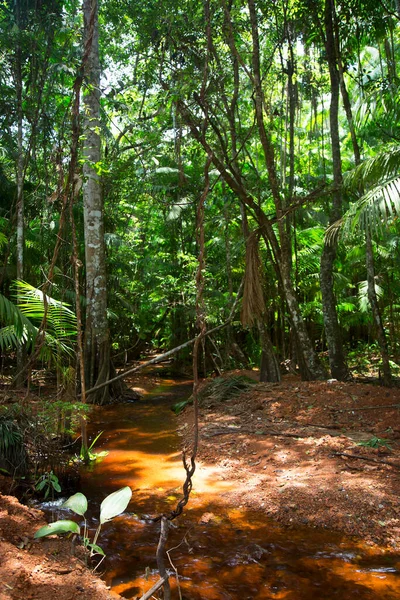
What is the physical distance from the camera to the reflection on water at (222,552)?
3.31 metres

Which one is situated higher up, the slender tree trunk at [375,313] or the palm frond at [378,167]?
the palm frond at [378,167]

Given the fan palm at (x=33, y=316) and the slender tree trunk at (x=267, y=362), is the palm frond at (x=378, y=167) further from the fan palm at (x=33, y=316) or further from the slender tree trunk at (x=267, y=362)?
the fan palm at (x=33, y=316)

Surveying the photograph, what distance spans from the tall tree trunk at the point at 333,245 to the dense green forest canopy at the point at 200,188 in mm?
27

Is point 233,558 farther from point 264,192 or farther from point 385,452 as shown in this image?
point 264,192

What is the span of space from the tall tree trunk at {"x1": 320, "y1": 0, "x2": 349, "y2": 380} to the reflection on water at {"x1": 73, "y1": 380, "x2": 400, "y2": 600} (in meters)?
4.31

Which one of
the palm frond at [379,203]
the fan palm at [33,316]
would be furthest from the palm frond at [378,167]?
the fan palm at [33,316]

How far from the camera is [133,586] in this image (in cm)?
338

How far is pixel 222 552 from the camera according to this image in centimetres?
383

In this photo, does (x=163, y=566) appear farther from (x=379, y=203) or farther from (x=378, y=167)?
(x=378, y=167)

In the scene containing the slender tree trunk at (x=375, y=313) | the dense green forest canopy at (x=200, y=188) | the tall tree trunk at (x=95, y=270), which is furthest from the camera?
the tall tree trunk at (x=95, y=270)

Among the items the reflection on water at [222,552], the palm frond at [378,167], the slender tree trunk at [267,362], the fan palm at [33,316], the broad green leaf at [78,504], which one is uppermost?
the palm frond at [378,167]

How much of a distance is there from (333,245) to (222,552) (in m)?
6.05

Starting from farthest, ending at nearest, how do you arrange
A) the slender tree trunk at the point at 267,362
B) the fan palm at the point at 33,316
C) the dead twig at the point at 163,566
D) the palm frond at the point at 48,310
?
the slender tree trunk at the point at 267,362
the palm frond at the point at 48,310
the fan palm at the point at 33,316
the dead twig at the point at 163,566

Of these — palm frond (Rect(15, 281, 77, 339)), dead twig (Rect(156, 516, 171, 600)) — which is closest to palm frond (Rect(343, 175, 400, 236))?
palm frond (Rect(15, 281, 77, 339))
